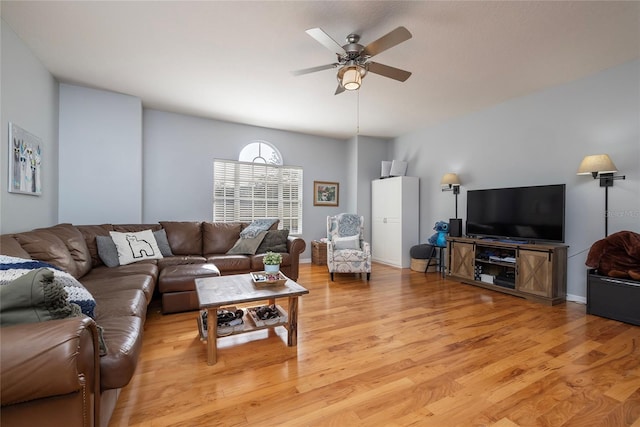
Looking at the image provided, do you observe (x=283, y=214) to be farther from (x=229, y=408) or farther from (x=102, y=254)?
(x=229, y=408)

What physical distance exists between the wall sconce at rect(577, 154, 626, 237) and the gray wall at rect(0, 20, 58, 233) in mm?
5535

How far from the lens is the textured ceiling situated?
2152mm

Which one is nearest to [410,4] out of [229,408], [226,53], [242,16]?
[242,16]

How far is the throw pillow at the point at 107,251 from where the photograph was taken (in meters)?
3.04

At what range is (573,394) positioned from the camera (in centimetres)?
163

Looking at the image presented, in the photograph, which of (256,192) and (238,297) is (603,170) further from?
(256,192)

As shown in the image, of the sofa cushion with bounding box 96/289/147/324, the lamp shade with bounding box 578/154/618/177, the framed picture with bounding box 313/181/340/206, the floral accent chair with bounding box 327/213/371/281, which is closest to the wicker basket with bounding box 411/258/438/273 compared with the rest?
the floral accent chair with bounding box 327/213/371/281

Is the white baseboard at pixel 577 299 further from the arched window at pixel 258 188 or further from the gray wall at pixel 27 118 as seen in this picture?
the gray wall at pixel 27 118

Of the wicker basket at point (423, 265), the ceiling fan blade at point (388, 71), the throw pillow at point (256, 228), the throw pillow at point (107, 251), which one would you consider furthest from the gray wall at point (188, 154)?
the ceiling fan blade at point (388, 71)

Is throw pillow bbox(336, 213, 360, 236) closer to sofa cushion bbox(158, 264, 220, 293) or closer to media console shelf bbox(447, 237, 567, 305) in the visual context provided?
media console shelf bbox(447, 237, 567, 305)

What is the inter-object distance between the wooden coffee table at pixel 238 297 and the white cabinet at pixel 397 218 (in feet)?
10.8

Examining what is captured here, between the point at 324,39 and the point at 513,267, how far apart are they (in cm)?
352

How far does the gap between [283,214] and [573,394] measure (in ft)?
15.1

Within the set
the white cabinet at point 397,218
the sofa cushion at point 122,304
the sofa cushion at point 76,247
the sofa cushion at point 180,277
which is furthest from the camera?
the white cabinet at point 397,218
